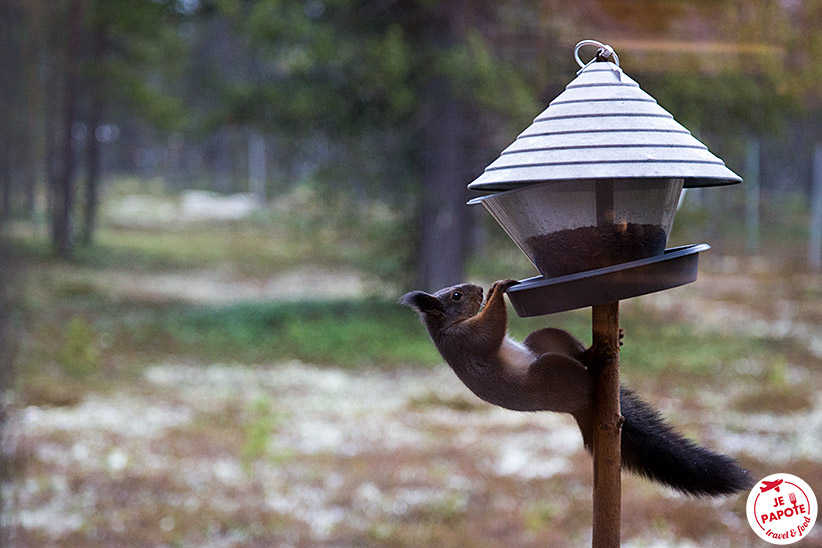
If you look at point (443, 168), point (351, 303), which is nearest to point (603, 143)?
point (443, 168)

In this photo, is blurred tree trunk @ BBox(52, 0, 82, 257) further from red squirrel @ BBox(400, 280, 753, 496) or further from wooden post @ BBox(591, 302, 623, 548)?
wooden post @ BBox(591, 302, 623, 548)

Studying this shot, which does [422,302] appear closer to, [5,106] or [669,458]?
[669,458]

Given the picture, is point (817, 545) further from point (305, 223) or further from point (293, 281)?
point (293, 281)

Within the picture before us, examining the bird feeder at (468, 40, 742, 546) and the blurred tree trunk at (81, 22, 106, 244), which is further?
the blurred tree trunk at (81, 22, 106, 244)

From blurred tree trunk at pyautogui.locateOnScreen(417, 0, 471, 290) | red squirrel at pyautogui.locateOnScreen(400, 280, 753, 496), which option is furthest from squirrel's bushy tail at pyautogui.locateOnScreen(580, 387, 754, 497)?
blurred tree trunk at pyautogui.locateOnScreen(417, 0, 471, 290)

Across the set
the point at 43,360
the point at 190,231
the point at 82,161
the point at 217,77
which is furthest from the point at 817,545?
the point at 190,231

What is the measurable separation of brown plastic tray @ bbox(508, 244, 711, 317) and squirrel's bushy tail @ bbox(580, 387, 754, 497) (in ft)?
0.93

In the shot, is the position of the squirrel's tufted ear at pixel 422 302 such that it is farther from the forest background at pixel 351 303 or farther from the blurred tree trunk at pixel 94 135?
the blurred tree trunk at pixel 94 135

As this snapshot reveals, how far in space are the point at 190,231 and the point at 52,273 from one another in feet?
29.3

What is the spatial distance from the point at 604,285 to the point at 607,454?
314 millimetres

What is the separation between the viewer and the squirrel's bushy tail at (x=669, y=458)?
154 centimetres

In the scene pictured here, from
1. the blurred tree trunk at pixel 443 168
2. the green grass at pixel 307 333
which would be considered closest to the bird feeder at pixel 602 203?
the green grass at pixel 307 333

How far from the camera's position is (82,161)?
20.9m

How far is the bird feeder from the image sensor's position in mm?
1523
